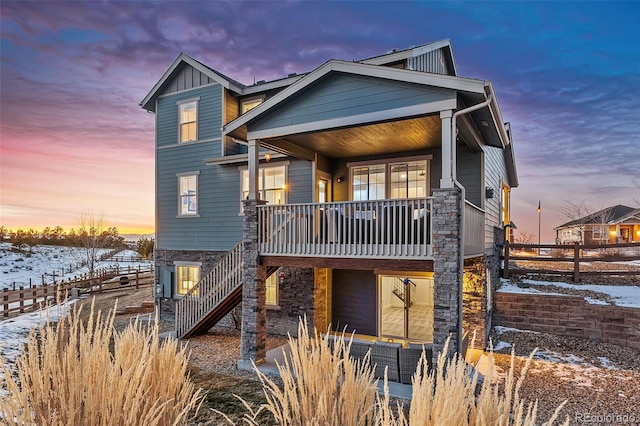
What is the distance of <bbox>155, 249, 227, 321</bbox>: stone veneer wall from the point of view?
1261cm

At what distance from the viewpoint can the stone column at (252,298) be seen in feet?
26.7

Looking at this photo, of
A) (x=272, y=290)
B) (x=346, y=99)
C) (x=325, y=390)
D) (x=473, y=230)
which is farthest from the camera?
(x=272, y=290)

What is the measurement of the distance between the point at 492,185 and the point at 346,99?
5970 millimetres

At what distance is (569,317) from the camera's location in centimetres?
916

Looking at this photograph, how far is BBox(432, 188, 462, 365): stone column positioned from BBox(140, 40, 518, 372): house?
0.07ft

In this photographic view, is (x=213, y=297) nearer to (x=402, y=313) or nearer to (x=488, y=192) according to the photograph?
(x=402, y=313)

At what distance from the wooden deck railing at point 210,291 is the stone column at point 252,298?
1053mm

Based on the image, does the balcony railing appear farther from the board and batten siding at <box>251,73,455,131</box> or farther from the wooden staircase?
the board and batten siding at <box>251,73,455,131</box>

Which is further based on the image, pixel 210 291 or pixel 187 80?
pixel 187 80

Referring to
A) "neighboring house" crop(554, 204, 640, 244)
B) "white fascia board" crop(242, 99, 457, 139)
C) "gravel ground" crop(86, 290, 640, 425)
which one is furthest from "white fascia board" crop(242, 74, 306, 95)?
"neighboring house" crop(554, 204, 640, 244)

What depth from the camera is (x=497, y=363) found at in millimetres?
7883

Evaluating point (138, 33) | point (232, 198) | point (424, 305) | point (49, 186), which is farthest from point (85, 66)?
point (424, 305)

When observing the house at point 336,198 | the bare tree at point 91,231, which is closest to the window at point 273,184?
the house at point 336,198

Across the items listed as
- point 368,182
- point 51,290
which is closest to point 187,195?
point 368,182
